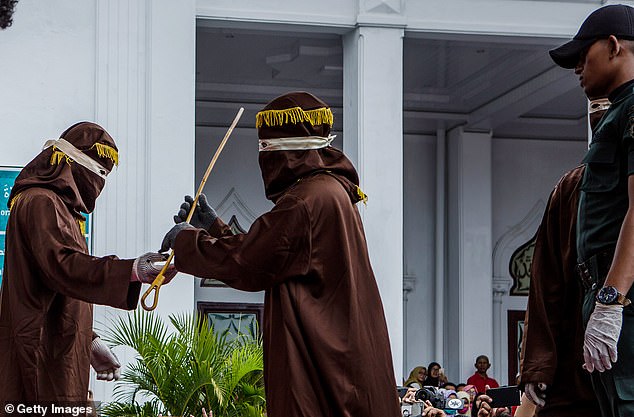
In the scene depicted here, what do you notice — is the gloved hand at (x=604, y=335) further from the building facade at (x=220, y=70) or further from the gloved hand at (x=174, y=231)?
the building facade at (x=220, y=70)

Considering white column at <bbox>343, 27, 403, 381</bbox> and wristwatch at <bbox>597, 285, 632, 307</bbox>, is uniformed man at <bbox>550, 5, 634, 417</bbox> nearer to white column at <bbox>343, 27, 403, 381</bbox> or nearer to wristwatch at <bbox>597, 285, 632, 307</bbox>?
wristwatch at <bbox>597, 285, 632, 307</bbox>

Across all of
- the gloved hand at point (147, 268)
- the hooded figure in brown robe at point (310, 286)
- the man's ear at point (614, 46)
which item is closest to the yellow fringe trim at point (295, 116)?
the hooded figure in brown robe at point (310, 286)

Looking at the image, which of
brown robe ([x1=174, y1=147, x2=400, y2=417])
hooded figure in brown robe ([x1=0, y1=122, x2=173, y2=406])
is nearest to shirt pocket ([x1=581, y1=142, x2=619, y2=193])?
brown robe ([x1=174, y1=147, x2=400, y2=417])

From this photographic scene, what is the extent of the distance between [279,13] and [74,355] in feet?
22.6

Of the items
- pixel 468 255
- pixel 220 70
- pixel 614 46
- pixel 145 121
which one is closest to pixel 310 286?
pixel 614 46

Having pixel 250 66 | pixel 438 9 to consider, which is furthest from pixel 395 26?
pixel 250 66

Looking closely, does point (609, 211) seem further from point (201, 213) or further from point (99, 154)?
point (99, 154)

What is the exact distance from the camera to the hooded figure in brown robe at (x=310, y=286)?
4.41 metres

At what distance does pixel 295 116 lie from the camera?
466 centimetres

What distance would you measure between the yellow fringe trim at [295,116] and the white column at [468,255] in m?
13.6

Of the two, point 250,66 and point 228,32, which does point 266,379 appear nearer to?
point 228,32

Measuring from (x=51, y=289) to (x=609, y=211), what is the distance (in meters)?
2.48

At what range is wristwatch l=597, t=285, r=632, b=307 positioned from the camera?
3.62 metres

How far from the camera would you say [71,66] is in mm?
10953
